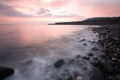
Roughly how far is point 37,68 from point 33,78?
617 millimetres

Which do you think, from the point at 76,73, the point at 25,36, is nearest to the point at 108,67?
the point at 76,73

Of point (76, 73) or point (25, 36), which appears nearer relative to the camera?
point (76, 73)

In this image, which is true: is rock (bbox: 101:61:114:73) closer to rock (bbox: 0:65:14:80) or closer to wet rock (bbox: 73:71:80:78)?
wet rock (bbox: 73:71:80:78)

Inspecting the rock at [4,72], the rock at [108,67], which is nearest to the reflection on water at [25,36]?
the rock at [4,72]

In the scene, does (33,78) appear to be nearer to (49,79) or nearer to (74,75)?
(49,79)

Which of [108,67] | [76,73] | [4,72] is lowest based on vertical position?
[76,73]

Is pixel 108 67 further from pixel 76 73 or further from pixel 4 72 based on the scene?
pixel 4 72

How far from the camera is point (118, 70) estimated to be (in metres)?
2.22

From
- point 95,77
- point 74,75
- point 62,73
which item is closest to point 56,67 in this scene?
point 62,73

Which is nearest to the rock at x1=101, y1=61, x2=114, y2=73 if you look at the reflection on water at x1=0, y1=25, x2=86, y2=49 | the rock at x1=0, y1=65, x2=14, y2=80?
the rock at x1=0, y1=65, x2=14, y2=80

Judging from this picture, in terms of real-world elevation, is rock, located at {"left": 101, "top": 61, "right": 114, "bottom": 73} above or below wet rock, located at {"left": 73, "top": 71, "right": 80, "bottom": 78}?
above

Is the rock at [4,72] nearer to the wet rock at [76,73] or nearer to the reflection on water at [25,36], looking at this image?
the wet rock at [76,73]

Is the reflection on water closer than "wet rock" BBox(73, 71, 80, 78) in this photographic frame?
No

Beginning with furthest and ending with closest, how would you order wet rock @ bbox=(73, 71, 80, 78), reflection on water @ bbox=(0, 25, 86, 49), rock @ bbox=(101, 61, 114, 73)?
reflection on water @ bbox=(0, 25, 86, 49) < wet rock @ bbox=(73, 71, 80, 78) < rock @ bbox=(101, 61, 114, 73)
